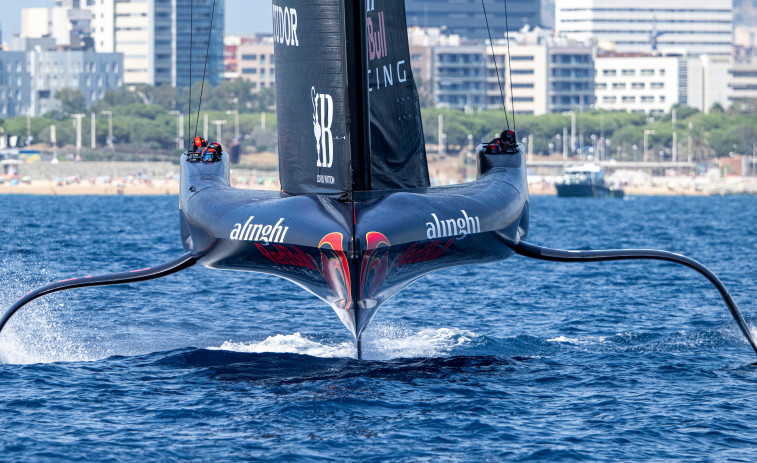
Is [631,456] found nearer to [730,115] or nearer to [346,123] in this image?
[346,123]

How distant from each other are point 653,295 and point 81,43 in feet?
560

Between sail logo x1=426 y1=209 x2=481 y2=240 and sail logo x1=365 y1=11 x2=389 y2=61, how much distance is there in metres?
2.56

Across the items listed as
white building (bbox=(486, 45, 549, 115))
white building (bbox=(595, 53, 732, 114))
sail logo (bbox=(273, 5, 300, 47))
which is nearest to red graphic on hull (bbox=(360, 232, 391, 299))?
sail logo (bbox=(273, 5, 300, 47))

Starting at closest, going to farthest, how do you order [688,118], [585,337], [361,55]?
[361,55] < [585,337] < [688,118]

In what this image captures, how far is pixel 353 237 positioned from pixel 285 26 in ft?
12.2

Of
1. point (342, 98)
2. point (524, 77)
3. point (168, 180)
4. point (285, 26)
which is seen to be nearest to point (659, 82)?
point (524, 77)

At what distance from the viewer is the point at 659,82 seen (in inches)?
7810

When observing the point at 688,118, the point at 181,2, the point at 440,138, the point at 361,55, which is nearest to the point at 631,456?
the point at 361,55

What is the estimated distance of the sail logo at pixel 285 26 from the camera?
51.7ft

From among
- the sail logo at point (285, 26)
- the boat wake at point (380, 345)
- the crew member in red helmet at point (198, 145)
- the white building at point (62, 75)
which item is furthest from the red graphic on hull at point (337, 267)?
the white building at point (62, 75)

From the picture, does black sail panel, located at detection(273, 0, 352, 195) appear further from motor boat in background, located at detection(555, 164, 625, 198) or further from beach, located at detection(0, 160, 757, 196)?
motor boat in background, located at detection(555, 164, 625, 198)

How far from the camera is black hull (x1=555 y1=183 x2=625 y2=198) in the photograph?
111875 mm

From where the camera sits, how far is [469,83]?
18312 centimetres

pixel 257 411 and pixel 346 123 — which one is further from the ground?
pixel 346 123
